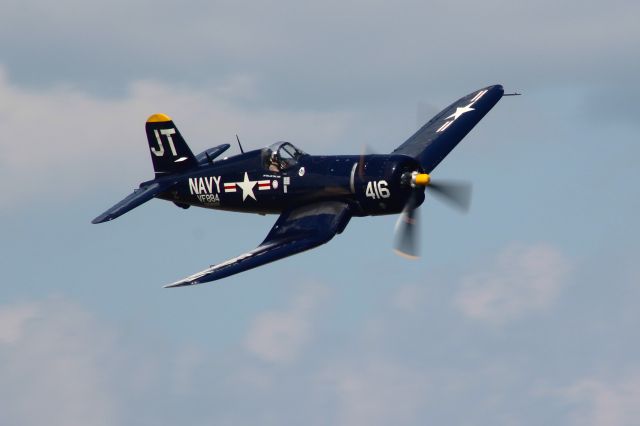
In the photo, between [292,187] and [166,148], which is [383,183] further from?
[166,148]

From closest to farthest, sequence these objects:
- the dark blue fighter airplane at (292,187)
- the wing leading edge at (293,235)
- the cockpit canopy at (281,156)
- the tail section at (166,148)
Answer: the wing leading edge at (293,235) < the dark blue fighter airplane at (292,187) < the cockpit canopy at (281,156) < the tail section at (166,148)

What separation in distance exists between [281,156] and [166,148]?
182 inches

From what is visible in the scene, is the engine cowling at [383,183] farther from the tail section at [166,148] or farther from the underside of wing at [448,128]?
the tail section at [166,148]

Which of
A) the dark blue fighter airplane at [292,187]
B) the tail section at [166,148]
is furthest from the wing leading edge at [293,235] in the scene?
the tail section at [166,148]

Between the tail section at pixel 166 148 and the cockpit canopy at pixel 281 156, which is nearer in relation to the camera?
the cockpit canopy at pixel 281 156

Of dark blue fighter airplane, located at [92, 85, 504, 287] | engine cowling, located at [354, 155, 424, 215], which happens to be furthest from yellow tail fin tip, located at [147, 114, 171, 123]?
engine cowling, located at [354, 155, 424, 215]

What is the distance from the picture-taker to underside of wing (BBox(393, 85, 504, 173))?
157 feet

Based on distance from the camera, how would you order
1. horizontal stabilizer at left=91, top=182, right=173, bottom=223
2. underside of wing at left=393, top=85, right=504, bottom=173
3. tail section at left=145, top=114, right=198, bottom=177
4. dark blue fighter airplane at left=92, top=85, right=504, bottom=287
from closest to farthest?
1. dark blue fighter airplane at left=92, top=85, right=504, bottom=287
2. horizontal stabilizer at left=91, top=182, right=173, bottom=223
3. tail section at left=145, top=114, right=198, bottom=177
4. underside of wing at left=393, top=85, right=504, bottom=173

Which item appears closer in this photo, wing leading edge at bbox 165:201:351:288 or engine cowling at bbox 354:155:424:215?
wing leading edge at bbox 165:201:351:288

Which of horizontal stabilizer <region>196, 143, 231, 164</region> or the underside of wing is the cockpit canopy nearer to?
horizontal stabilizer <region>196, 143, 231, 164</region>

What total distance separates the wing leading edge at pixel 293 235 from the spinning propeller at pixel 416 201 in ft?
5.82

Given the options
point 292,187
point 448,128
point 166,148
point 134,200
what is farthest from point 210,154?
point 448,128

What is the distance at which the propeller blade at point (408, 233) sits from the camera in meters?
42.1

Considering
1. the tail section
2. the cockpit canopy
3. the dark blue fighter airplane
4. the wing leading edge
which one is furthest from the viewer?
the tail section
